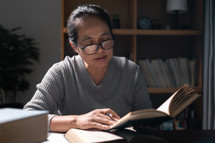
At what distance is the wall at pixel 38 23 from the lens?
3.33 meters

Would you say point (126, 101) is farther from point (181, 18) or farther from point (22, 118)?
point (181, 18)

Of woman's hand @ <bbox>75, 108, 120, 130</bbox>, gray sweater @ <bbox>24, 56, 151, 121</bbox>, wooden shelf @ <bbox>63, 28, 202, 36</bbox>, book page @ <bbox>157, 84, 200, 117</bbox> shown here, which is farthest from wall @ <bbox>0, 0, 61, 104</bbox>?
book page @ <bbox>157, 84, 200, 117</bbox>

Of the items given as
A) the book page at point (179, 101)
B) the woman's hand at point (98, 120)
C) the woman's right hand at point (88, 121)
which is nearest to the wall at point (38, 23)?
the woman's right hand at point (88, 121)

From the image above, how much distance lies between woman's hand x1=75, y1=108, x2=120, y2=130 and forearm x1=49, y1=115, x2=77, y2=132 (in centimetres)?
3

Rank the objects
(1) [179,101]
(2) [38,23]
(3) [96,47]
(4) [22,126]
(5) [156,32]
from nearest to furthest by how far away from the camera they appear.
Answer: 1. (4) [22,126]
2. (1) [179,101]
3. (3) [96,47]
4. (5) [156,32]
5. (2) [38,23]

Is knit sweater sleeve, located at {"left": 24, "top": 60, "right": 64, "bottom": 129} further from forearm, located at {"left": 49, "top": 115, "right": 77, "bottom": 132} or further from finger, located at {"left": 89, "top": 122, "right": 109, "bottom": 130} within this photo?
finger, located at {"left": 89, "top": 122, "right": 109, "bottom": 130}

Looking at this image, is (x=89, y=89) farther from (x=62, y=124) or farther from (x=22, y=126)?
(x=22, y=126)

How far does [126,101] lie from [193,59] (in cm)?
126

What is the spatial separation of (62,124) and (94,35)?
1.42 feet

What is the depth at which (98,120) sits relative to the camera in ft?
3.03

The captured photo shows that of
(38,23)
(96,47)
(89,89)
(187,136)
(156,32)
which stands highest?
(38,23)

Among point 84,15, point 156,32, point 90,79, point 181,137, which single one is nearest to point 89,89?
point 90,79

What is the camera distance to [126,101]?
140cm

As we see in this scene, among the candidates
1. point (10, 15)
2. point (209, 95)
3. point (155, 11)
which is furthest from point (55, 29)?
point (209, 95)
